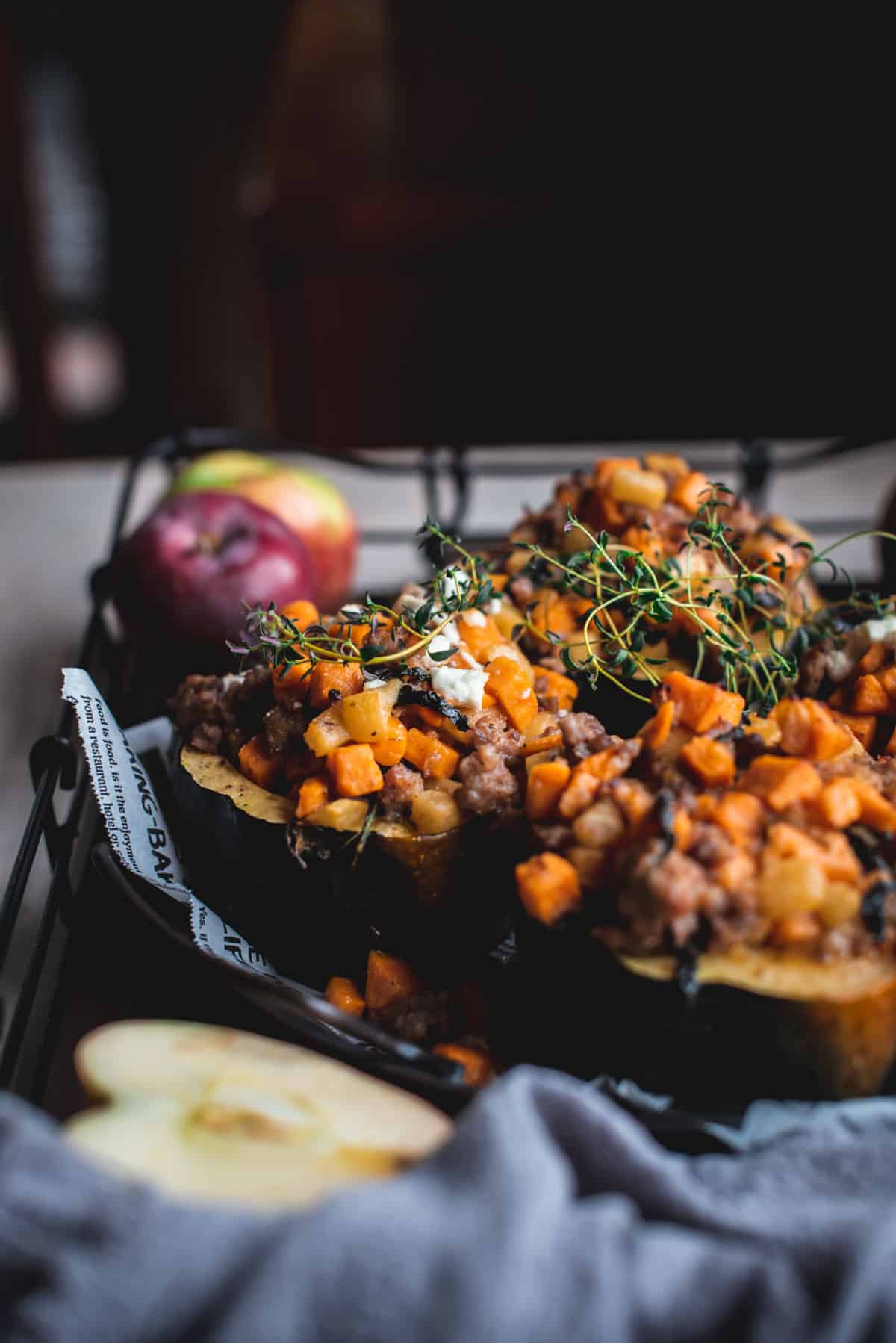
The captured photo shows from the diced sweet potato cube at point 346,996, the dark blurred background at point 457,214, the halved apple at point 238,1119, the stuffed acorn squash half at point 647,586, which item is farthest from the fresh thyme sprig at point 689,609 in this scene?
the dark blurred background at point 457,214

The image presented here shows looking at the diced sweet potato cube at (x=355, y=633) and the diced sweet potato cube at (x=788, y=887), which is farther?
the diced sweet potato cube at (x=355, y=633)

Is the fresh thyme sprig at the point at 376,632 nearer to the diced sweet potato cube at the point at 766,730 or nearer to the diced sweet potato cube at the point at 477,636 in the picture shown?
the diced sweet potato cube at the point at 477,636

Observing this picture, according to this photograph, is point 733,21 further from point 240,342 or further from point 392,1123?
point 392,1123

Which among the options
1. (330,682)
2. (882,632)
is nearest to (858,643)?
(882,632)

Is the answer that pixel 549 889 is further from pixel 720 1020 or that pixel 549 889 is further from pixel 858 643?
pixel 858 643

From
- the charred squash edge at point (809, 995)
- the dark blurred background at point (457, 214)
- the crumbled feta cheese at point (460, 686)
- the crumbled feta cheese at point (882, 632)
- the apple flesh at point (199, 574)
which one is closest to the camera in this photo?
the charred squash edge at point (809, 995)

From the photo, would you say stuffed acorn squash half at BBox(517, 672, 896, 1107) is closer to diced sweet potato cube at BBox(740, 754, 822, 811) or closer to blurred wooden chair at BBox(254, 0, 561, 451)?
diced sweet potato cube at BBox(740, 754, 822, 811)

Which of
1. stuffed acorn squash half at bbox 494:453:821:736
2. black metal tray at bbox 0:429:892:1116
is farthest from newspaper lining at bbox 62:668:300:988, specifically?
stuffed acorn squash half at bbox 494:453:821:736
